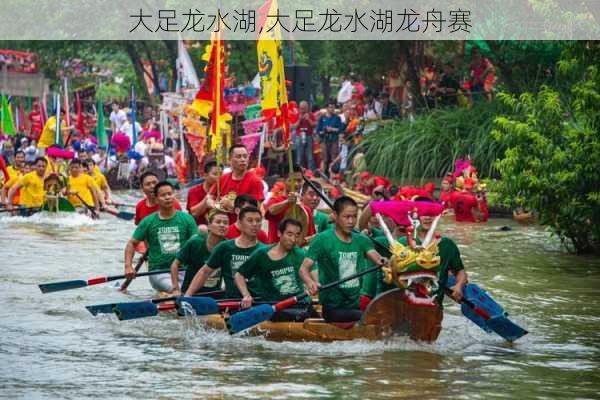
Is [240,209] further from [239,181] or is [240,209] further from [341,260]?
[239,181]

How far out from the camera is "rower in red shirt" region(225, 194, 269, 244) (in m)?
12.4

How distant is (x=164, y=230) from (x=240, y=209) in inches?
64.1

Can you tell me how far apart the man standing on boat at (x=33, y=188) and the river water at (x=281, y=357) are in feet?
25.9

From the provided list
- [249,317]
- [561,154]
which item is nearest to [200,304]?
[249,317]

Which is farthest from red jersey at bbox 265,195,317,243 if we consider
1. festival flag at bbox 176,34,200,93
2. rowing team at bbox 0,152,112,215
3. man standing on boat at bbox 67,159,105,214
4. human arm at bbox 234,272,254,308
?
festival flag at bbox 176,34,200,93

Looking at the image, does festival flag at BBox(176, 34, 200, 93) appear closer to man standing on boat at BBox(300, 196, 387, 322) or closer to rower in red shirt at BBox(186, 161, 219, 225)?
rower in red shirt at BBox(186, 161, 219, 225)

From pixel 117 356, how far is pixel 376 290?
233 centimetres

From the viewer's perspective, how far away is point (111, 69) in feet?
202

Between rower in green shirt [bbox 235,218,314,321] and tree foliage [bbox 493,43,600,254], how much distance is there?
650cm

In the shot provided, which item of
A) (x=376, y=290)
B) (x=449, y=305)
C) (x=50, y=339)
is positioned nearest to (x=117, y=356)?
(x=50, y=339)

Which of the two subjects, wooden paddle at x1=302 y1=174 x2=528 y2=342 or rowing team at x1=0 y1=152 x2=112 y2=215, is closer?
wooden paddle at x1=302 y1=174 x2=528 y2=342

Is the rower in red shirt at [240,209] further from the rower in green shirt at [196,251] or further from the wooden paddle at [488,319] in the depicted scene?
the wooden paddle at [488,319]

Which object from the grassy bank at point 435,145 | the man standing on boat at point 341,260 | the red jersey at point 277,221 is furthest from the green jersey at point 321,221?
the grassy bank at point 435,145

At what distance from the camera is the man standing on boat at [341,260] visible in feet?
36.5
